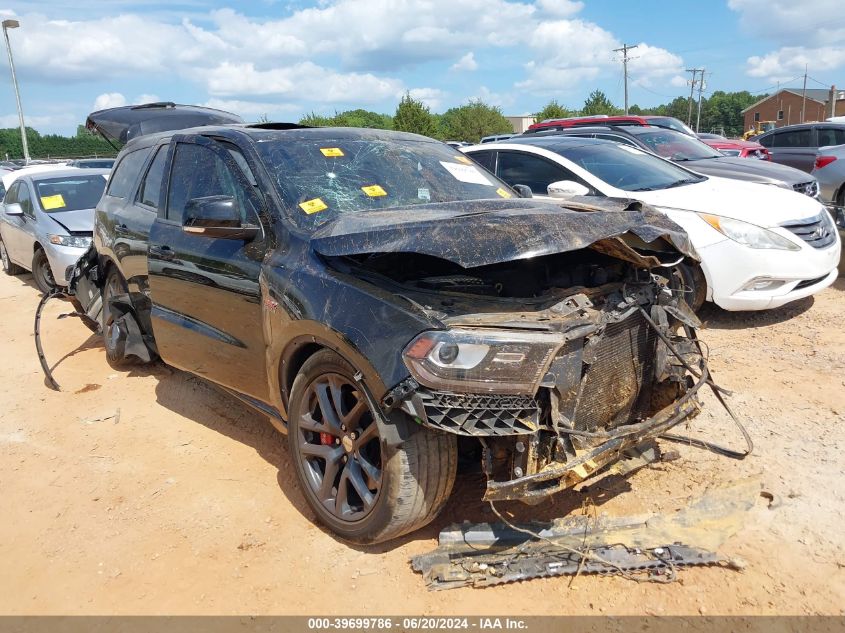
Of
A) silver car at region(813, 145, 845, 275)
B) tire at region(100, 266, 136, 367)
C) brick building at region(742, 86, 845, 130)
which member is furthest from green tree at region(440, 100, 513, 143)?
tire at region(100, 266, 136, 367)

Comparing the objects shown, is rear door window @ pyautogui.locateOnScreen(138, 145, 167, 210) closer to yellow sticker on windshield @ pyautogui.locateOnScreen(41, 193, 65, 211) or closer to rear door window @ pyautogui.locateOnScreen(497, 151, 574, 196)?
rear door window @ pyautogui.locateOnScreen(497, 151, 574, 196)

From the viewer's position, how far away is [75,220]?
8.76 metres

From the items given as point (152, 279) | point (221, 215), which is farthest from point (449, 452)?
point (152, 279)

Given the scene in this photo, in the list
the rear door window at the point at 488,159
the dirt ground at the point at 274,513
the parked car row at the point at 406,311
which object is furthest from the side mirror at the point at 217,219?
the rear door window at the point at 488,159

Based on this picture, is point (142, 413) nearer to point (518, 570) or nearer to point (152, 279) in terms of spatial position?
point (152, 279)

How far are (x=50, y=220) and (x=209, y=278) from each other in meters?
6.17

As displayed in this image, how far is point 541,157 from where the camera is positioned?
6895 millimetres

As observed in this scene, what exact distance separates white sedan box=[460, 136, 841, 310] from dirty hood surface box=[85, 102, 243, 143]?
4506mm

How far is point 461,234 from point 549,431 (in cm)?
85

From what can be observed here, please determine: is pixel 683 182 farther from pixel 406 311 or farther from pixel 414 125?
pixel 414 125

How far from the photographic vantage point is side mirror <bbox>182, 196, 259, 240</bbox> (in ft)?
11.1

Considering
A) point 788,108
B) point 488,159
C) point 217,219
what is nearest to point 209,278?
point 217,219

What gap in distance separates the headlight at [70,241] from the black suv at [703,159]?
681cm

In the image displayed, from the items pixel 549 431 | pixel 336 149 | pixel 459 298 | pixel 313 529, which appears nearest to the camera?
pixel 549 431
